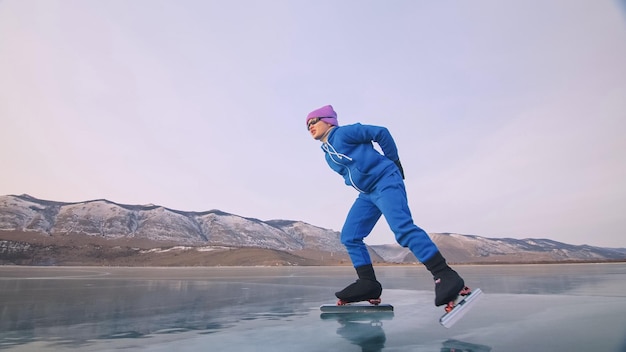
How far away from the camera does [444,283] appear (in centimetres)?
246

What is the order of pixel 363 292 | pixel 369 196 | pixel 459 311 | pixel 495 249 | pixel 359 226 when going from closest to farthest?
1. pixel 459 311
2. pixel 369 196
3. pixel 363 292
4. pixel 359 226
5. pixel 495 249

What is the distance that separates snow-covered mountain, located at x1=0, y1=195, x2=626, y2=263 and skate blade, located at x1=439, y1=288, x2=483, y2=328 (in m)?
79.7

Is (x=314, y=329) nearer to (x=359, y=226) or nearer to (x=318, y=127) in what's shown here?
(x=359, y=226)

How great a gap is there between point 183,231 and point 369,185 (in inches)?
4229

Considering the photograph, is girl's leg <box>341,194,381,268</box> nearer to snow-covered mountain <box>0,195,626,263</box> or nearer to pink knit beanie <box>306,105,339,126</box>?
pink knit beanie <box>306,105,339,126</box>

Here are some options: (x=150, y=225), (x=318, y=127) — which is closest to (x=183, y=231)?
(x=150, y=225)

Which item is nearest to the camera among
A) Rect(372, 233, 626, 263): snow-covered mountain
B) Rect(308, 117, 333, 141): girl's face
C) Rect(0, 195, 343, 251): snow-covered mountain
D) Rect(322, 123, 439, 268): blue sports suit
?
Rect(322, 123, 439, 268): blue sports suit

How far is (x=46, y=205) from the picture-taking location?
100 m

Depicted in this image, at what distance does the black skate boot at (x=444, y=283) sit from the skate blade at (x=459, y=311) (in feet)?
0.22

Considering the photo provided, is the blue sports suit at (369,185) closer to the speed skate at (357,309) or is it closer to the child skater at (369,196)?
the child skater at (369,196)

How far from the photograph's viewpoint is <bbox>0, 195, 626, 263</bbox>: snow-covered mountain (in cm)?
8700

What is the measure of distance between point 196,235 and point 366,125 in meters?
108

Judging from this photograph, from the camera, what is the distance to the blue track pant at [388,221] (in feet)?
8.96

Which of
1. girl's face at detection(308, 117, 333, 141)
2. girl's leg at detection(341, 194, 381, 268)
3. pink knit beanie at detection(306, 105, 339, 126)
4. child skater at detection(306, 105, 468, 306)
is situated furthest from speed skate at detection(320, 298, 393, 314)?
pink knit beanie at detection(306, 105, 339, 126)
